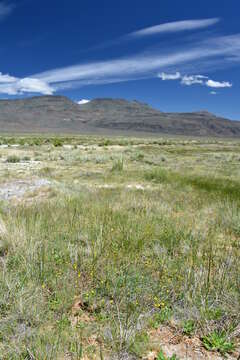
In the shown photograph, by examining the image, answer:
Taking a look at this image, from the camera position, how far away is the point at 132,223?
441 cm

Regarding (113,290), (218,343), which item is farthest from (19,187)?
(218,343)

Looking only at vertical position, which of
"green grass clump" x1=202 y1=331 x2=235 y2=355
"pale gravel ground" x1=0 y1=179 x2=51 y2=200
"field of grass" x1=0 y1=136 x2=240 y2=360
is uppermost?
"pale gravel ground" x1=0 y1=179 x2=51 y2=200

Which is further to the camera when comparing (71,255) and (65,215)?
(65,215)

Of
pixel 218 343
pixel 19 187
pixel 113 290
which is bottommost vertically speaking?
pixel 218 343

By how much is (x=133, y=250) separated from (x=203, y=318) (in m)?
1.41

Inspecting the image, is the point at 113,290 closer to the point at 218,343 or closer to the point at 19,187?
the point at 218,343

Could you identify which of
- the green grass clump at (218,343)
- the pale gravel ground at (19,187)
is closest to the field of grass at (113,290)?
the green grass clump at (218,343)

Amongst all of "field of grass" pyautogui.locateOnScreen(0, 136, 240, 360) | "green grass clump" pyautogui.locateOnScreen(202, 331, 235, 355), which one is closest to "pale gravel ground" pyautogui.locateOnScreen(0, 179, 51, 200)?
"field of grass" pyautogui.locateOnScreen(0, 136, 240, 360)

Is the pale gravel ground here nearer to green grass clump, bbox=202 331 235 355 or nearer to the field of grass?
the field of grass

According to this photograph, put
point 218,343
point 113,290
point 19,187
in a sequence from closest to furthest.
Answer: point 218,343
point 113,290
point 19,187

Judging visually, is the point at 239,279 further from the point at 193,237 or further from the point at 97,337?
the point at 97,337

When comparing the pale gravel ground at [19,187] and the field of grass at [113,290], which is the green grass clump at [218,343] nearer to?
the field of grass at [113,290]

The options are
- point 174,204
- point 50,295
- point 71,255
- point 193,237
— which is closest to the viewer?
point 50,295

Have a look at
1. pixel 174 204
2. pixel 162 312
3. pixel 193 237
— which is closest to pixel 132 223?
pixel 193 237
